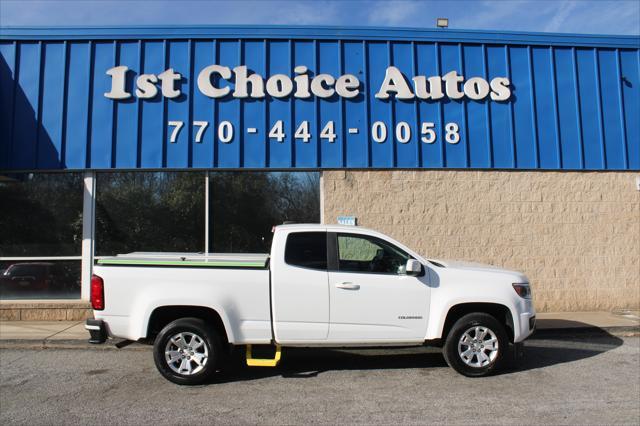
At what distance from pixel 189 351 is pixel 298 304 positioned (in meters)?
1.42

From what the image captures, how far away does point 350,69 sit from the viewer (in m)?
10.2

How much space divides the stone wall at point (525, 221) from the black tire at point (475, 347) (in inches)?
159

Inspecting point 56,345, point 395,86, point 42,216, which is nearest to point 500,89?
point 395,86

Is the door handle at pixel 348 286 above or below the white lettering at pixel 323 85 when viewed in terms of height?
below

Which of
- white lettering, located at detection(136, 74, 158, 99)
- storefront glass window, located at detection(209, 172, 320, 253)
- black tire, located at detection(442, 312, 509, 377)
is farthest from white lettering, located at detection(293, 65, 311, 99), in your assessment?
black tire, located at detection(442, 312, 509, 377)

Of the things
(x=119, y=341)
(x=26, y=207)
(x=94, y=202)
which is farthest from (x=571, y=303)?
(x=26, y=207)

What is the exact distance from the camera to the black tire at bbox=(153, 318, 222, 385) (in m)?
5.73

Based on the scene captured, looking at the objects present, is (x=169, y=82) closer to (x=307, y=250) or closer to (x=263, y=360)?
(x=307, y=250)

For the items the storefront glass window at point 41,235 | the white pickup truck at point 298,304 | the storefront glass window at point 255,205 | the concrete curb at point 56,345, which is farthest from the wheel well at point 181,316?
the storefront glass window at point 41,235

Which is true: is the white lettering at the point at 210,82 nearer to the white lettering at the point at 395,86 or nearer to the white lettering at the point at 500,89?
the white lettering at the point at 395,86

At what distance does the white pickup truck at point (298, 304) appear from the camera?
5773 millimetres

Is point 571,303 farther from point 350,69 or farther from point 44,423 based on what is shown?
point 44,423

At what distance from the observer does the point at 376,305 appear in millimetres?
5898

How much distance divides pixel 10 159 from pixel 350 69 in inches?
283
